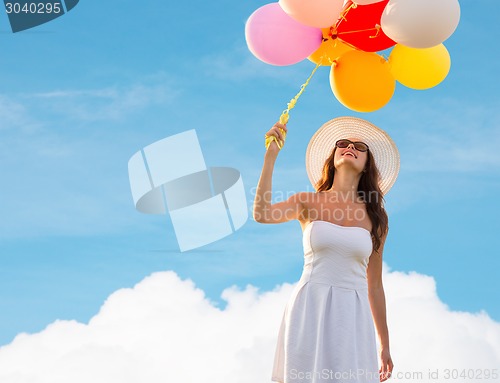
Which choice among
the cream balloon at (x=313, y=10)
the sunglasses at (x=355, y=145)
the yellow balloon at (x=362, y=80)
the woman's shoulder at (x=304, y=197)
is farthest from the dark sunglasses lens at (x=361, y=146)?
the cream balloon at (x=313, y=10)

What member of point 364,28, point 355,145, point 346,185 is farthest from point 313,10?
point 346,185

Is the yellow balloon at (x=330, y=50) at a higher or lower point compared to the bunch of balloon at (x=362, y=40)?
higher

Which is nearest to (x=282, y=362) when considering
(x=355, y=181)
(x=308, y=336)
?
(x=308, y=336)

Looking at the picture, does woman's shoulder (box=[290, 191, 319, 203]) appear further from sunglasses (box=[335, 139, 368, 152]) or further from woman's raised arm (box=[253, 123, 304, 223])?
sunglasses (box=[335, 139, 368, 152])

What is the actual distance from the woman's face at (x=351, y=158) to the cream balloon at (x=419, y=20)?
0.78 m

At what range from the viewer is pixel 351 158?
4406 mm

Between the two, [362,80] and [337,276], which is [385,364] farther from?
[362,80]

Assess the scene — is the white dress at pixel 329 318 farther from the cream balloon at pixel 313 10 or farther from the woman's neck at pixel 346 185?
the cream balloon at pixel 313 10

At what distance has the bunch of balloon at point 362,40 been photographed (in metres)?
4.14

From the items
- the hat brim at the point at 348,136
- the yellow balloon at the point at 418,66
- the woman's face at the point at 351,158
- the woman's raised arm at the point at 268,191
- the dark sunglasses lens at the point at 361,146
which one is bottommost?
the woman's raised arm at the point at 268,191

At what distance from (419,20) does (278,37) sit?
0.90m

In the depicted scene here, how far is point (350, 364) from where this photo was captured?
3.86 metres

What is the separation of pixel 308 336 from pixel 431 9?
2144 mm

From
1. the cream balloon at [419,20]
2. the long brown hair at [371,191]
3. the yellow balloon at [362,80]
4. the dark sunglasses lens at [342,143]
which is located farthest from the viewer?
the yellow balloon at [362,80]
